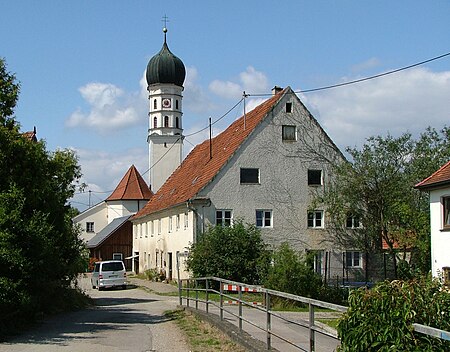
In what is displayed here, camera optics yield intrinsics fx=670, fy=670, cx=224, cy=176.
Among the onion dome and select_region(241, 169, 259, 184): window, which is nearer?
select_region(241, 169, 259, 184): window

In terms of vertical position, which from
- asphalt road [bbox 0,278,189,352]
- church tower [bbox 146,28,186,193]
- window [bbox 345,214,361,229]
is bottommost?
asphalt road [bbox 0,278,189,352]

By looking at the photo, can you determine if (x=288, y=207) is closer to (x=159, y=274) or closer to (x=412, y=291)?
(x=159, y=274)

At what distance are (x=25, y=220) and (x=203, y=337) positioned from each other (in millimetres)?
5131

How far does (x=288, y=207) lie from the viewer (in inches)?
1490

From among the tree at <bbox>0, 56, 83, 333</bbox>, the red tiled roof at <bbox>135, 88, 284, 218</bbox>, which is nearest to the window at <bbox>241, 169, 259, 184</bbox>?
the red tiled roof at <bbox>135, 88, 284, 218</bbox>

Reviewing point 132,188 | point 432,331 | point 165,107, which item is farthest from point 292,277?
point 165,107

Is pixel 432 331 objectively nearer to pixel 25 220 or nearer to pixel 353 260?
pixel 25 220

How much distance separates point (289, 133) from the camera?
124 feet

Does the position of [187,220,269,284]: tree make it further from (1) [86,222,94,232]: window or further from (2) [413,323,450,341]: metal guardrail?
(1) [86,222,94,232]: window

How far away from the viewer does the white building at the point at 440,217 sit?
25.9 metres

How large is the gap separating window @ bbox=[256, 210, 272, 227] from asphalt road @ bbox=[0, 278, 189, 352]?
16.0 m

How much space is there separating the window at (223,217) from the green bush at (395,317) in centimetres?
3019

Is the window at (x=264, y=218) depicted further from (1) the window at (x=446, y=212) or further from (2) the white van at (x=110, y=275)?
(1) the window at (x=446, y=212)

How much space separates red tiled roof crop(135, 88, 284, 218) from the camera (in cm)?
3719
